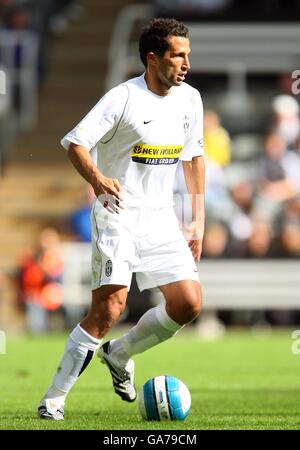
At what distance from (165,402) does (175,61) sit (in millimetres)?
2145

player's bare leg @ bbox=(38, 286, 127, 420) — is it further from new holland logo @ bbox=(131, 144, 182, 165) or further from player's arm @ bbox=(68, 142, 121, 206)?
new holland logo @ bbox=(131, 144, 182, 165)

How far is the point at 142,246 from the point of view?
826 cm

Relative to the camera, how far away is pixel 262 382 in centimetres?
1144

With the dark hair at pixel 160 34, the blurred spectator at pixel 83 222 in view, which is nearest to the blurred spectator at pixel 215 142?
the blurred spectator at pixel 83 222

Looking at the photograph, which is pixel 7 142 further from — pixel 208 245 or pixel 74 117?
pixel 208 245

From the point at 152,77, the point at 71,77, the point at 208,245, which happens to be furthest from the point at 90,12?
the point at 152,77

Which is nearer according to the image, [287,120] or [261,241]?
[261,241]

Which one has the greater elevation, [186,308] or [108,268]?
[108,268]

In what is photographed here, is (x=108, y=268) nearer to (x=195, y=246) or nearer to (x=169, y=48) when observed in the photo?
(x=195, y=246)

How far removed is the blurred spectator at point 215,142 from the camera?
1991cm

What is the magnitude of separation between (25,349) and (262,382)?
4.90 metres

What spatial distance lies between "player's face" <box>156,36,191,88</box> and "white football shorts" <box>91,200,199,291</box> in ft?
2.82
